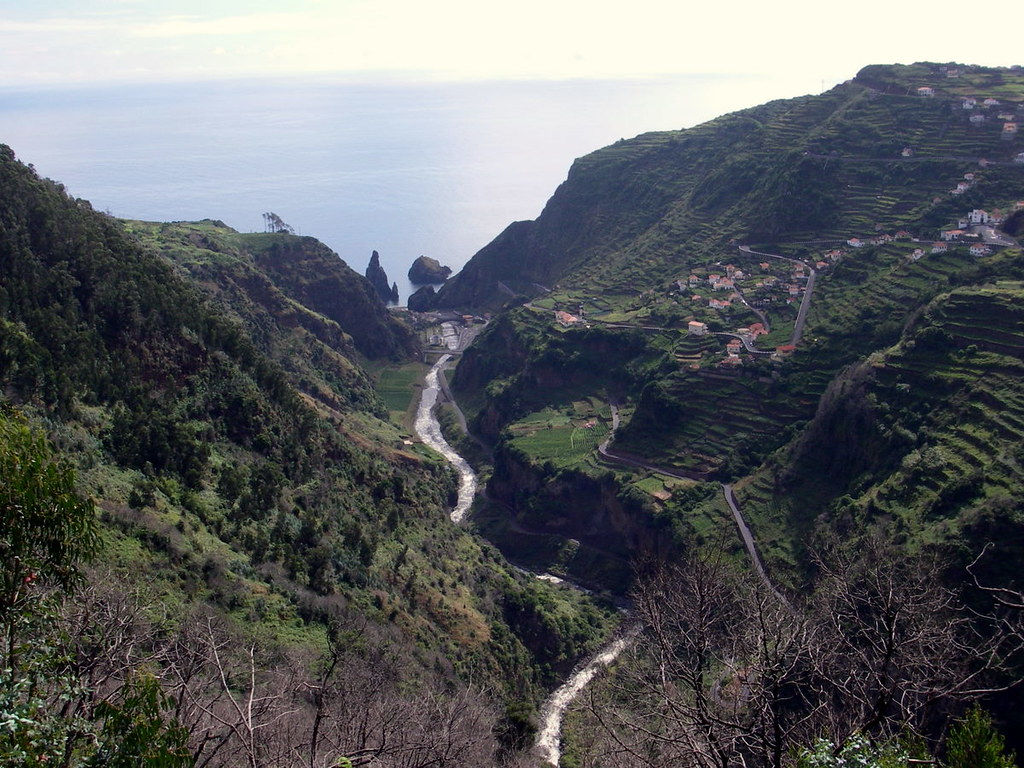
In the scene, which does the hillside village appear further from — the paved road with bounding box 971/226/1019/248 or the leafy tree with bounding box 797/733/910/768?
the leafy tree with bounding box 797/733/910/768

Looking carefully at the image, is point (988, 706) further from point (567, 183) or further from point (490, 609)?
point (567, 183)

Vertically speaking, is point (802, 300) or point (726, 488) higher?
point (802, 300)

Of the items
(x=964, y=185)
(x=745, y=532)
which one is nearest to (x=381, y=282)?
(x=964, y=185)

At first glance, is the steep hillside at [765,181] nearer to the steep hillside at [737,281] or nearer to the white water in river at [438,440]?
the steep hillside at [737,281]

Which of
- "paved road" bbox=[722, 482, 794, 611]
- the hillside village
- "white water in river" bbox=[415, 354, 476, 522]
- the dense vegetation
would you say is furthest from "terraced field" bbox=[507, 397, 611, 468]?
"paved road" bbox=[722, 482, 794, 611]

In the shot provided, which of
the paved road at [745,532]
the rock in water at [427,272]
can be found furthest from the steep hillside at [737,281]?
the rock in water at [427,272]

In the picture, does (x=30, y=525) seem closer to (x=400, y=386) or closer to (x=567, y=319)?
(x=567, y=319)

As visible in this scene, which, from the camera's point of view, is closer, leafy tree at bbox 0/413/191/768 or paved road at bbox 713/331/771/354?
leafy tree at bbox 0/413/191/768
